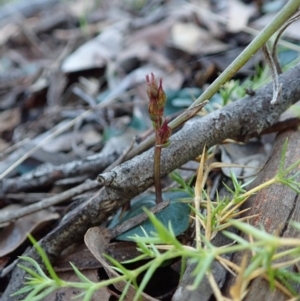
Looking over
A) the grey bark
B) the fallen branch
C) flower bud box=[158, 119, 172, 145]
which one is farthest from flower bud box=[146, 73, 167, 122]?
the fallen branch

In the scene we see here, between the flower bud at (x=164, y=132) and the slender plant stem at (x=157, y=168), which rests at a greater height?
the flower bud at (x=164, y=132)

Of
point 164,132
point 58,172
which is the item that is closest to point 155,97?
point 164,132

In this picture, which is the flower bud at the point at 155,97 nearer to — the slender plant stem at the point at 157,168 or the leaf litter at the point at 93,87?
the slender plant stem at the point at 157,168

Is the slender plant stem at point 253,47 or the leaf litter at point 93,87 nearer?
the slender plant stem at point 253,47

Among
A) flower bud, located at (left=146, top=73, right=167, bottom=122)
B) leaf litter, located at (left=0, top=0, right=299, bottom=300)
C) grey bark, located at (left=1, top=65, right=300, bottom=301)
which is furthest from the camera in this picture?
leaf litter, located at (left=0, top=0, right=299, bottom=300)

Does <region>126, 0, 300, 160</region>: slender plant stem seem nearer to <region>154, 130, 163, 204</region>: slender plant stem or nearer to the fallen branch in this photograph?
<region>154, 130, 163, 204</region>: slender plant stem

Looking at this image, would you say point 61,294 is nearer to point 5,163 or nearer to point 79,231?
point 79,231

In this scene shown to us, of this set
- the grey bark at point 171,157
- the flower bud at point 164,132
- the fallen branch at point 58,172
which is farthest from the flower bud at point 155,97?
the fallen branch at point 58,172

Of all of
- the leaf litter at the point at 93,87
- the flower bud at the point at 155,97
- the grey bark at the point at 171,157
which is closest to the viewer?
the flower bud at the point at 155,97
